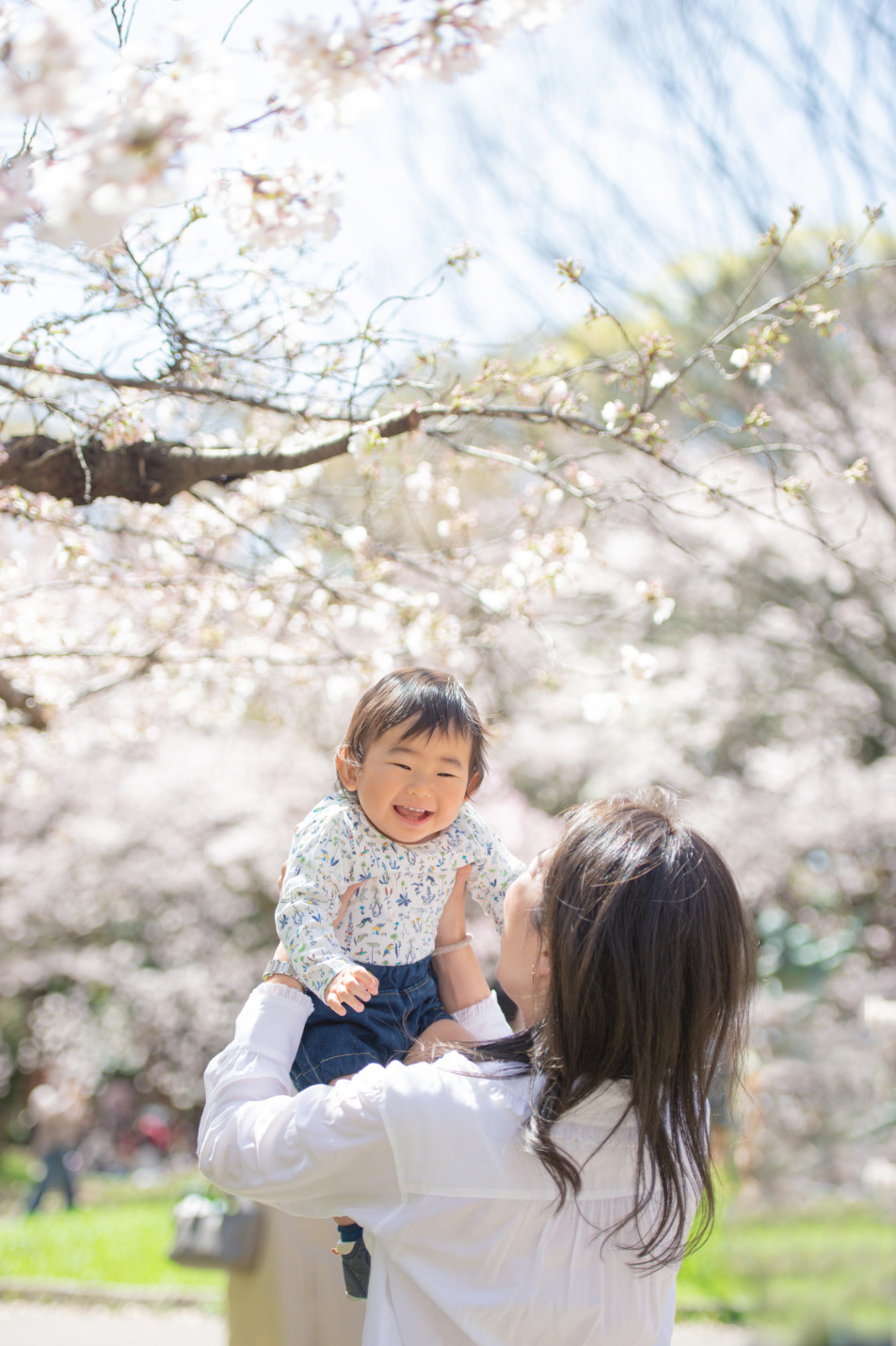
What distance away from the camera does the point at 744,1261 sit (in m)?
5.00

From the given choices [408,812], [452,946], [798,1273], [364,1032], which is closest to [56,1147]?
[798,1273]

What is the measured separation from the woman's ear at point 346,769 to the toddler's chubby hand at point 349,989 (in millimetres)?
366

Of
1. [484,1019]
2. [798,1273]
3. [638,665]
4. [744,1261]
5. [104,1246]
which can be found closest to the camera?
[484,1019]

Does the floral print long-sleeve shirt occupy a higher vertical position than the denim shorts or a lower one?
higher

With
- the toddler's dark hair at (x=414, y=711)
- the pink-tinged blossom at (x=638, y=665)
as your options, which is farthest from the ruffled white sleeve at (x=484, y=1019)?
the pink-tinged blossom at (x=638, y=665)

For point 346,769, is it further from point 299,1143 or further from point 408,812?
point 299,1143

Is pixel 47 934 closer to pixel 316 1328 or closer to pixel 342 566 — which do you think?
pixel 342 566

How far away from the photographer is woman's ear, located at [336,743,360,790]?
176cm

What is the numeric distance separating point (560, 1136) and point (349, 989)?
1.15 ft

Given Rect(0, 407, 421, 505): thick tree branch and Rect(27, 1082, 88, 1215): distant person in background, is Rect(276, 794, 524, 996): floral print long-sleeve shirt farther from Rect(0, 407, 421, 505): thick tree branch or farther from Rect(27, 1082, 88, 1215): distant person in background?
Rect(27, 1082, 88, 1215): distant person in background

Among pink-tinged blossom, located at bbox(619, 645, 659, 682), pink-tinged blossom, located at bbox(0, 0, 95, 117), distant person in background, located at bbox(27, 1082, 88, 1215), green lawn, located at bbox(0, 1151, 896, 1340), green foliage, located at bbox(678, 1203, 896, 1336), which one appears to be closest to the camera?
pink-tinged blossom, located at bbox(0, 0, 95, 117)

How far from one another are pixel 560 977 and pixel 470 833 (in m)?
0.55

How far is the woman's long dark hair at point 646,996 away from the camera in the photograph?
51.1 inches

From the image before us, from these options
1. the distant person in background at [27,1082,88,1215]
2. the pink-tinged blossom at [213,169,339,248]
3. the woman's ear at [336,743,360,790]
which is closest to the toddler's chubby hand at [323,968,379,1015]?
the woman's ear at [336,743,360,790]
